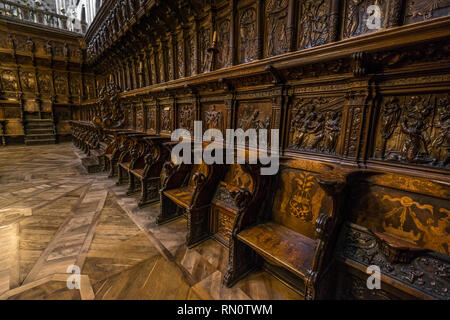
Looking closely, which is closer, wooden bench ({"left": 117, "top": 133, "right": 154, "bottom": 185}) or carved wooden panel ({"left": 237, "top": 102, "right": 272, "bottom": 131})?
carved wooden panel ({"left": 237, "top": 102, "right": 272, "bottom": 131})

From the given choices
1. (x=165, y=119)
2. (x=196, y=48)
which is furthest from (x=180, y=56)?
(x=165, y=119)

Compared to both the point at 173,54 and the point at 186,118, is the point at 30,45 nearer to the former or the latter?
the point at 173,54

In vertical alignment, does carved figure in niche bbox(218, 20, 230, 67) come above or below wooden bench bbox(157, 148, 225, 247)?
above

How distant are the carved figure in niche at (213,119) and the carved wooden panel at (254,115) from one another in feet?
1.32

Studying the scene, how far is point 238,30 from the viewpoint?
265cm

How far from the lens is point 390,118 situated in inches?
55.7

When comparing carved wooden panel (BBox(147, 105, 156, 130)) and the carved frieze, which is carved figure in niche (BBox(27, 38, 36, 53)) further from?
the carved frieze

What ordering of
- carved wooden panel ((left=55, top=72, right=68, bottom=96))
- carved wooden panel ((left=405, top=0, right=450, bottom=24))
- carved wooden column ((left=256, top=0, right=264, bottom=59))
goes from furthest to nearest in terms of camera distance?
carved wooden panel ((left=55, top=72, right=68, bottom=96)) < carved wooden column ((left=256, top=0, right=264, bottom=59)) < carved wooden panel ((left=405, top=0, right=450, bottom=24))

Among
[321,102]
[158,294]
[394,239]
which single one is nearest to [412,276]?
[394,239]

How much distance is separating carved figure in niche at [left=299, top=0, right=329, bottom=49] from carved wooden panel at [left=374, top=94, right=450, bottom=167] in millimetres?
909

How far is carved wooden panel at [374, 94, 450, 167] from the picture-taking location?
123 cm

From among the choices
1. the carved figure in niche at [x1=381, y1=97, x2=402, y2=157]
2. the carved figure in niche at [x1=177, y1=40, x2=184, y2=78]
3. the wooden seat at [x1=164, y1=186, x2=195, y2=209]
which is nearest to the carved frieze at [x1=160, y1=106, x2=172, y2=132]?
the carved figure in niche at [x1=177, y1=40, x2=184, y2=78]

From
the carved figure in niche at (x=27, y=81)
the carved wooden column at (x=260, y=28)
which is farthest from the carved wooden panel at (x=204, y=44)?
the carved figure in niche at (x=27, y=81)

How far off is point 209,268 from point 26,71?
46.7 ft
